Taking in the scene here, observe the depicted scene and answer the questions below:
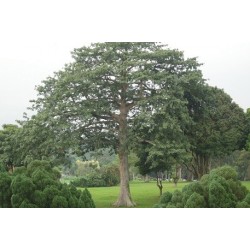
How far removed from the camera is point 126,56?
7.65 m

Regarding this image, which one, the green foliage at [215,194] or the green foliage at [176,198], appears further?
the green foliage at [176,198]

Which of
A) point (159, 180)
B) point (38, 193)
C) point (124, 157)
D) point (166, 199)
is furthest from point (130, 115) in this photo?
point (38, 193)

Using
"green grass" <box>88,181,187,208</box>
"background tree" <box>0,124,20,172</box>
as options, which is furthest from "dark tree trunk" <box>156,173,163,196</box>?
"background tree" <box>0,124,20,172</box>

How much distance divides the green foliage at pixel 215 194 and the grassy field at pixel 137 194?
3.08 ft

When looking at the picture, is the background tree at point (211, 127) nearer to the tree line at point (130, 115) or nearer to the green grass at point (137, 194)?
the tree line at point (130, 115)

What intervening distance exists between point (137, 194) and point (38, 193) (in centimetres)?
230

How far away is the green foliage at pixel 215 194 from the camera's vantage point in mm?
5309

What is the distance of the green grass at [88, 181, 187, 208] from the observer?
22.2 feet

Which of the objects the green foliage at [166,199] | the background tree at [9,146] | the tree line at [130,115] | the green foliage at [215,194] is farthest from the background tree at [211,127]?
the background tree at [9,146]

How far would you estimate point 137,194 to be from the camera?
7379 millimetres

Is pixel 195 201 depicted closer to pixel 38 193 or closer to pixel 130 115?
pixel 38 193

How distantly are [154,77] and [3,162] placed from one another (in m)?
3.04
